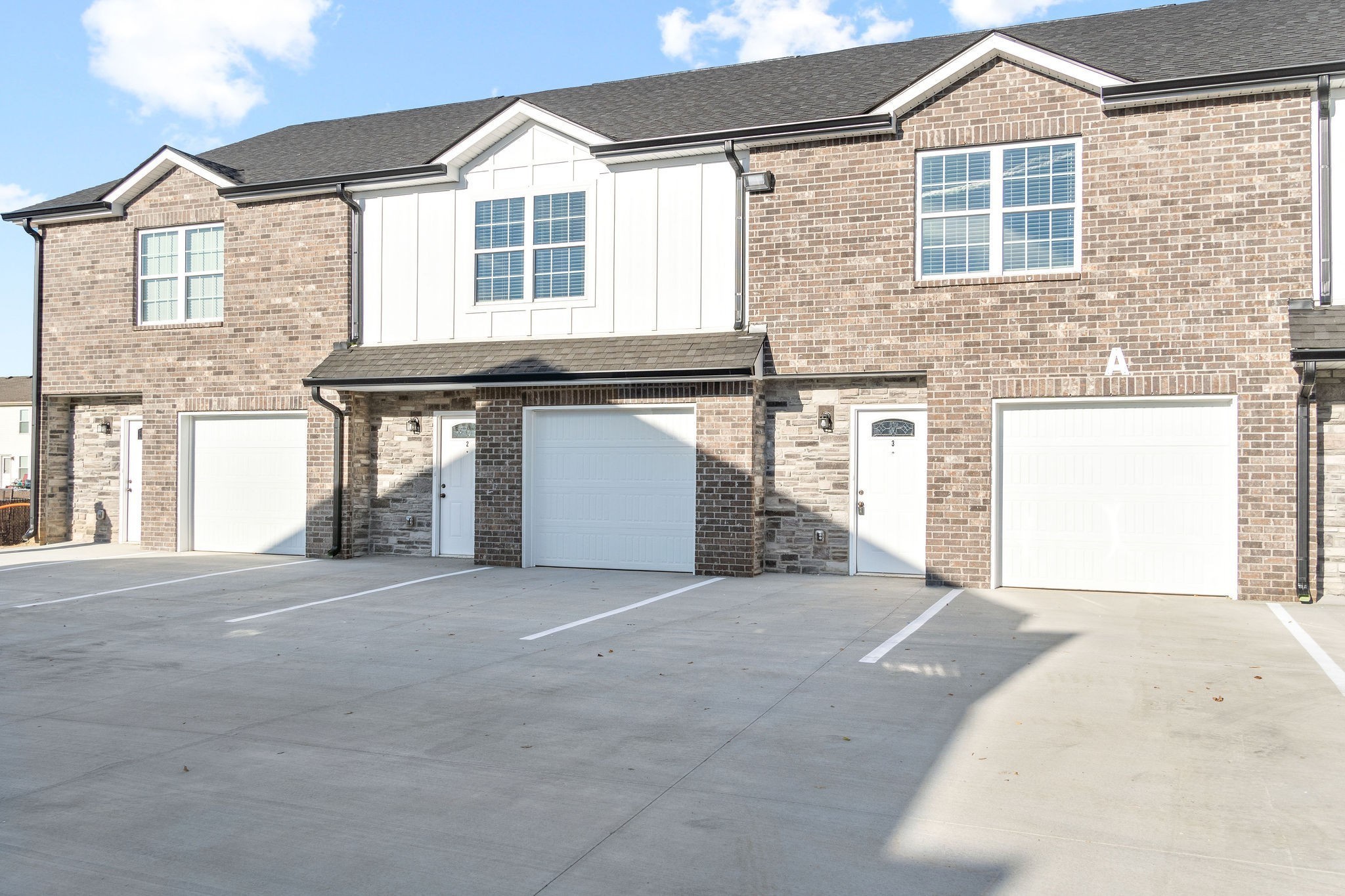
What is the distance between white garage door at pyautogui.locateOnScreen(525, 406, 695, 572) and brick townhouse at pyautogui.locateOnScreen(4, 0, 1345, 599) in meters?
0.04

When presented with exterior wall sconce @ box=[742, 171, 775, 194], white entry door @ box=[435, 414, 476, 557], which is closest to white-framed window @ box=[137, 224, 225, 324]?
white entry door @ box=[435, 414, 476, 557]

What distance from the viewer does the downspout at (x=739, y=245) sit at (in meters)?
13.8

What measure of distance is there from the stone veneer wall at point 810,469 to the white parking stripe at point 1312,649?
482cm

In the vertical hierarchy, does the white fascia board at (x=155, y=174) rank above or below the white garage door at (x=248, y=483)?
above

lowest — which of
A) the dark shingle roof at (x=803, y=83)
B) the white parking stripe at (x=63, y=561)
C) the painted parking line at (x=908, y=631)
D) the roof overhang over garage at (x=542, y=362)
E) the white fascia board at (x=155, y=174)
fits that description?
the white parking stripe at (x=63, y=561)

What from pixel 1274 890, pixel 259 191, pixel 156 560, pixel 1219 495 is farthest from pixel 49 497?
pixel 1274 890

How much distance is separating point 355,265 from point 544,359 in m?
3.86

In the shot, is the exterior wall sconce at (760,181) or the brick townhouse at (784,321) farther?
the exterior wall sconce at (760,181)

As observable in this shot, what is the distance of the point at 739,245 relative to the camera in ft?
45.4

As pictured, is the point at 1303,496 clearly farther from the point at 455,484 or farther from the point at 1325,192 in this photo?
the point at 455,484

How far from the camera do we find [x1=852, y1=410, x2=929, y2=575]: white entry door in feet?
43.9

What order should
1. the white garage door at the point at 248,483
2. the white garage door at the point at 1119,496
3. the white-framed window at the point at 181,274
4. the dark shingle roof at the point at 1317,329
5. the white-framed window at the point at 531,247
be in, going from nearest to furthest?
1. the dark shingle roof at the point at 1317,329
2. the white garage door at the point at 1119,496
3. the white-framed window at the point at 531,247
4. the white garage door at the point at 248,483
5. the white-framed window at the point at 181,274

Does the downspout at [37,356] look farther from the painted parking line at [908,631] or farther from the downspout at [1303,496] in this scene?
the downspout at [1303,496]

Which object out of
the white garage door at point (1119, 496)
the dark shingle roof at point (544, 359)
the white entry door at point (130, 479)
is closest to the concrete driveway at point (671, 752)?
the white garage door at point (1119, 496)
